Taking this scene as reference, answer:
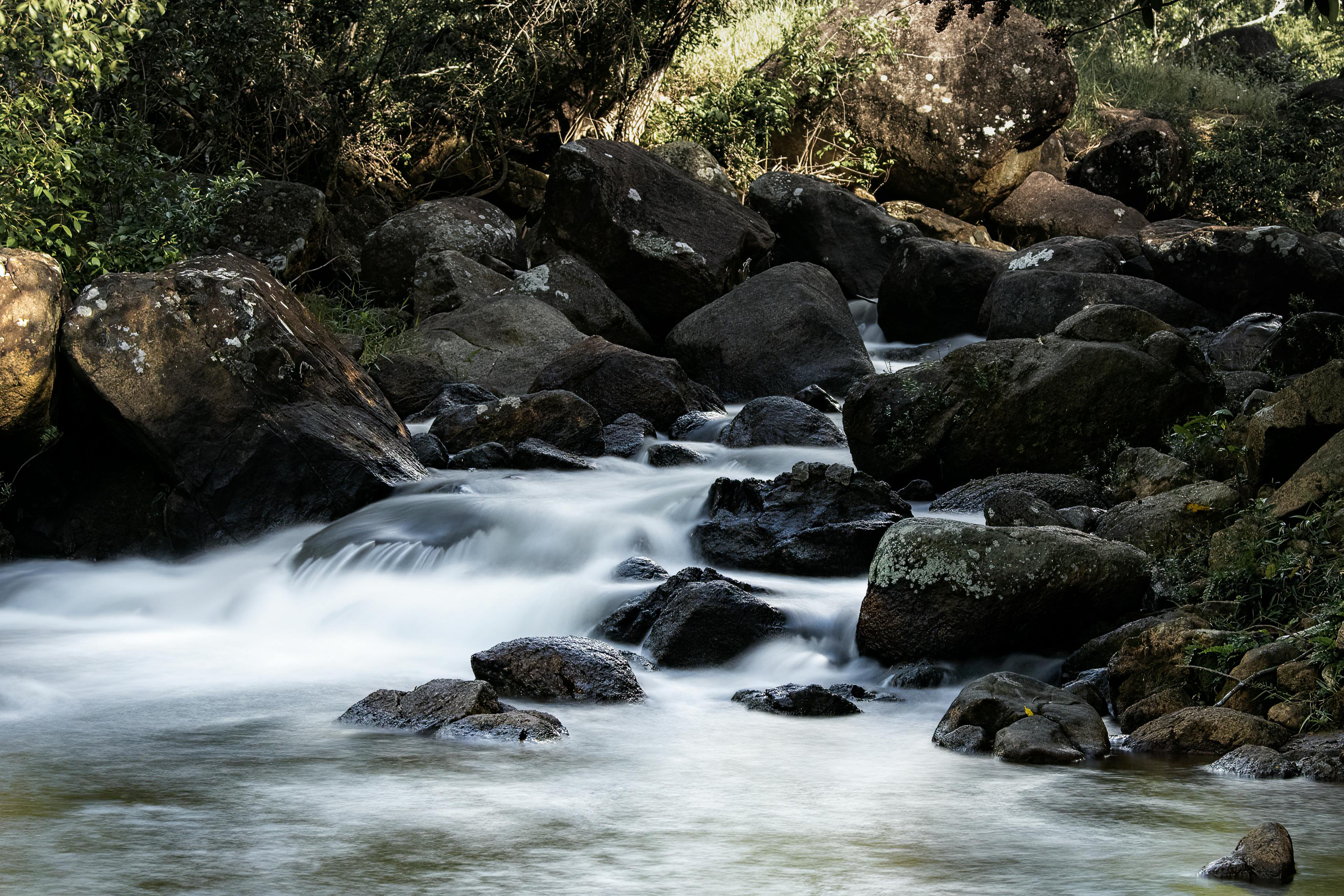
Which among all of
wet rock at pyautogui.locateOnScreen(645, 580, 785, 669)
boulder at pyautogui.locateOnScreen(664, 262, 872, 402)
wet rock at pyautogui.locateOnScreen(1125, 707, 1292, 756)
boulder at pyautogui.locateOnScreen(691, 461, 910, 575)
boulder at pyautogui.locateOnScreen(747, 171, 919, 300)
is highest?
boulder at pyautogui.locateOnScreen(747, 171, 919, 300)

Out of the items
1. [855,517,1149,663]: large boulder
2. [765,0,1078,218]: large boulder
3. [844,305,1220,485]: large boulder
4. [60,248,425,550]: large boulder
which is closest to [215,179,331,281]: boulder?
[60,248,425,550]: large boulder

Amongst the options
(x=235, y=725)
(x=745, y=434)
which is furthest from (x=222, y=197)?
(x=235, y=725)

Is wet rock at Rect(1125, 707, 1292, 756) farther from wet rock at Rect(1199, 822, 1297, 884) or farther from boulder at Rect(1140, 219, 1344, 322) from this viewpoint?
boulder at Rect(1140, 219, 1344, 322)

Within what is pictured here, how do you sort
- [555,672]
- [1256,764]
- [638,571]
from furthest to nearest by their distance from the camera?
[638,571], [555,672], [1256,764]

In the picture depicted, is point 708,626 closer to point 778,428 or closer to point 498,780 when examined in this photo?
point 498,780

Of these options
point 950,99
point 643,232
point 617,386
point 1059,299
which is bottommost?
point 617,386

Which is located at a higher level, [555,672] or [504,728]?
[555,672]

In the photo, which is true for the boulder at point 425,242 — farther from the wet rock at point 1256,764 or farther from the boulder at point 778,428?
the wet rock at point 1256,764

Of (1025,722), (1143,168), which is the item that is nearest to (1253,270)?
(1143,168)

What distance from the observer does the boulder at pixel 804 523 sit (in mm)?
7141

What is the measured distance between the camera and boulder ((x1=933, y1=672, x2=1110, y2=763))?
14.4ft

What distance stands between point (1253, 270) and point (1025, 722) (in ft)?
32.7

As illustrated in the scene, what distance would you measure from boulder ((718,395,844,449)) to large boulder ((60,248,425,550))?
3.00 metres

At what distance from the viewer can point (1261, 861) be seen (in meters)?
3.04
